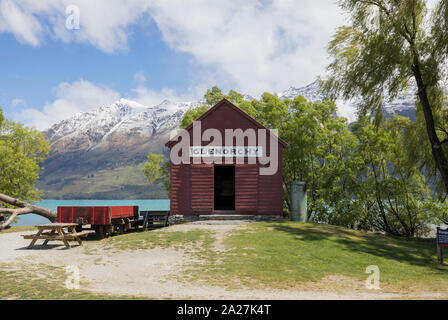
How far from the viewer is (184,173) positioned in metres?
21.3

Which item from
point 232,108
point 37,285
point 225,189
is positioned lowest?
point 37,285

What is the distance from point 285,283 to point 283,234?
687 centimetres

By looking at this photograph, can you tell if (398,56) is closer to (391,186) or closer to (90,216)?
(391,186)

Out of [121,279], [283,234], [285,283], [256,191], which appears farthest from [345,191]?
[121,279]

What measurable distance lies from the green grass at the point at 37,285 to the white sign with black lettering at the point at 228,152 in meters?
11.8

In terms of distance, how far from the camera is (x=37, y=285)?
27.7ft

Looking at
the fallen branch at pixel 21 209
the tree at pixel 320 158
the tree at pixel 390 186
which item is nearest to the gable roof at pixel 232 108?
the tree at pixel 320 158

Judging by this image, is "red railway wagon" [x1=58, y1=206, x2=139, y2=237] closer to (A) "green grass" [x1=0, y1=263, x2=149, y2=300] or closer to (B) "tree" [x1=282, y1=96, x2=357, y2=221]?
(A) "green grass" [x1=0, y1=263, x2=149, y2=300]

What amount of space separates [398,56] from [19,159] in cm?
3040

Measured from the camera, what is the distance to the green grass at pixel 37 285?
7457 millimetres

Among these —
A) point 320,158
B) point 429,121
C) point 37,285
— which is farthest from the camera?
point 320,158

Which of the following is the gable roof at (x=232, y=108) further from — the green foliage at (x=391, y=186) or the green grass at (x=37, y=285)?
the green grass at (x=37, y=285)

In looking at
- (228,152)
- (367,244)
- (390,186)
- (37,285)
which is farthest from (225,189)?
(37,285)
